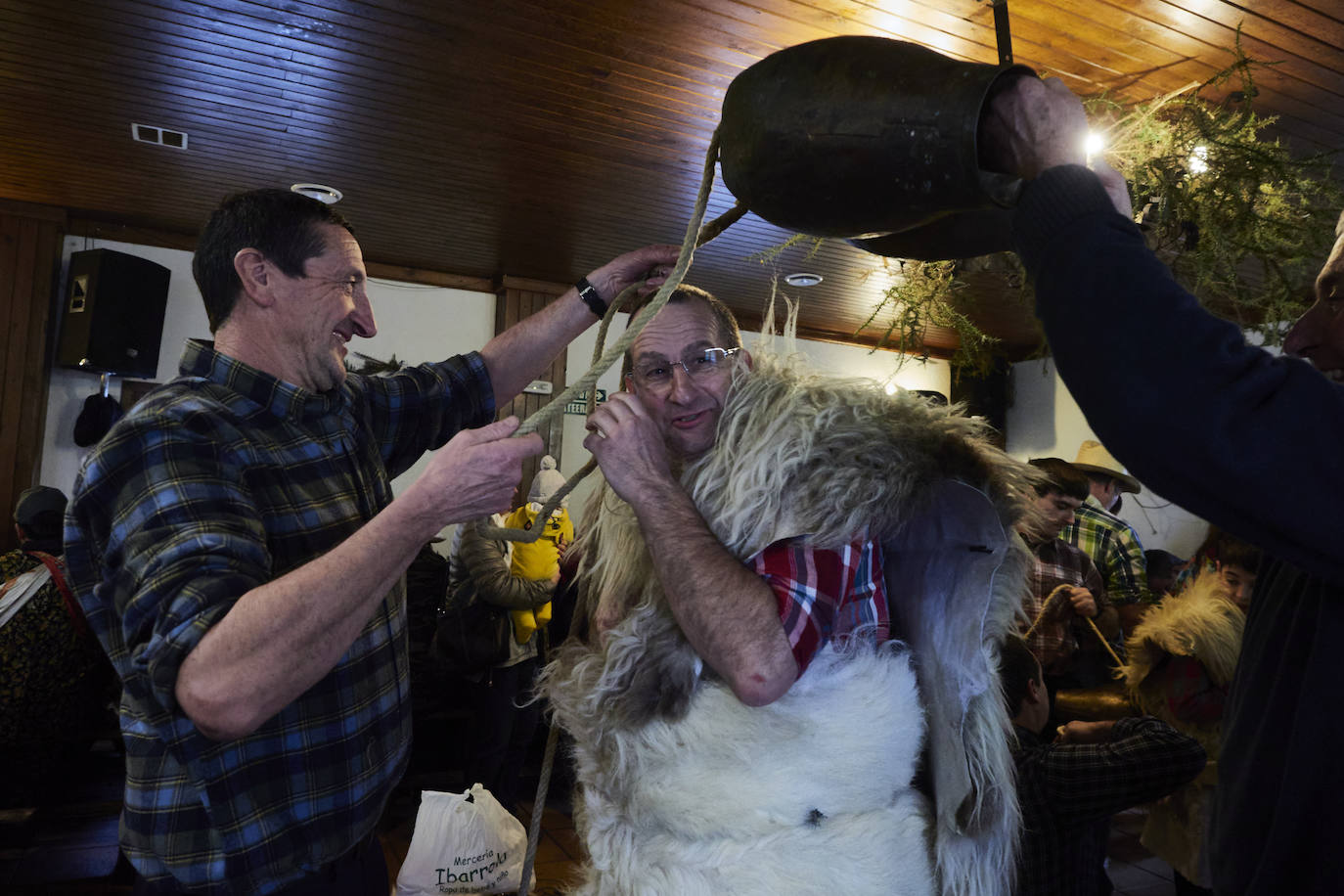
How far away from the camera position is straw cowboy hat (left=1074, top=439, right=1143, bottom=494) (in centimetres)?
518

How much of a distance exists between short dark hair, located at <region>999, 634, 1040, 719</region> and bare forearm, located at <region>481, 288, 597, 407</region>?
145 cm

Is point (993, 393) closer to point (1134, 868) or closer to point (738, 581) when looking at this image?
point (1134, 868)

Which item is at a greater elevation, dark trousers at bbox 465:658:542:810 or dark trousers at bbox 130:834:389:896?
dark trousers at bbox 130:834:389:896

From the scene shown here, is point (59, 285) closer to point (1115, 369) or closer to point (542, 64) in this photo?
point (542, 64)

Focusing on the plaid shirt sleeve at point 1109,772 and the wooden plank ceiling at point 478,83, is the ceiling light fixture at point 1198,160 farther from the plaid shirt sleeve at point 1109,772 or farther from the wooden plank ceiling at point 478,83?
the plaid shirt sleeve at point 1109,772

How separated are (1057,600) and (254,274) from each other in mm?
3427

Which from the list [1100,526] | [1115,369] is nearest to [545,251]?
[1100,526]

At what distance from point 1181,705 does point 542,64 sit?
338 cm

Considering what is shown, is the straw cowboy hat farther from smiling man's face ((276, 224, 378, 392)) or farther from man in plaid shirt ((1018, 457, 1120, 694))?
smiling man's face ((276, 224, 378, 392))

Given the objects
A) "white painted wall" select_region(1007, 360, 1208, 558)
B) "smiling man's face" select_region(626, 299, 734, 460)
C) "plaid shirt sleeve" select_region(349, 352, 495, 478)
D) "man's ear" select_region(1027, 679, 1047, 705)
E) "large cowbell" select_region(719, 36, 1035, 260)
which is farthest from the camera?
"white painted wall" select_region(1007, 360, 1208, 558)

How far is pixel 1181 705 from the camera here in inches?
111

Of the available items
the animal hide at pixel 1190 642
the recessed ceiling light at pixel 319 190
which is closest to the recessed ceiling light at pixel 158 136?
the recessed ceiling light at pixel 319 190

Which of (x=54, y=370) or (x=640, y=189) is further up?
(x=640, y=189)

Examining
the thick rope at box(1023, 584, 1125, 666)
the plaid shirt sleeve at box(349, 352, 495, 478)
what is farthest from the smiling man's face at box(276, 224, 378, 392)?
the thick rope at box(1023, 584, 1125, 666)
